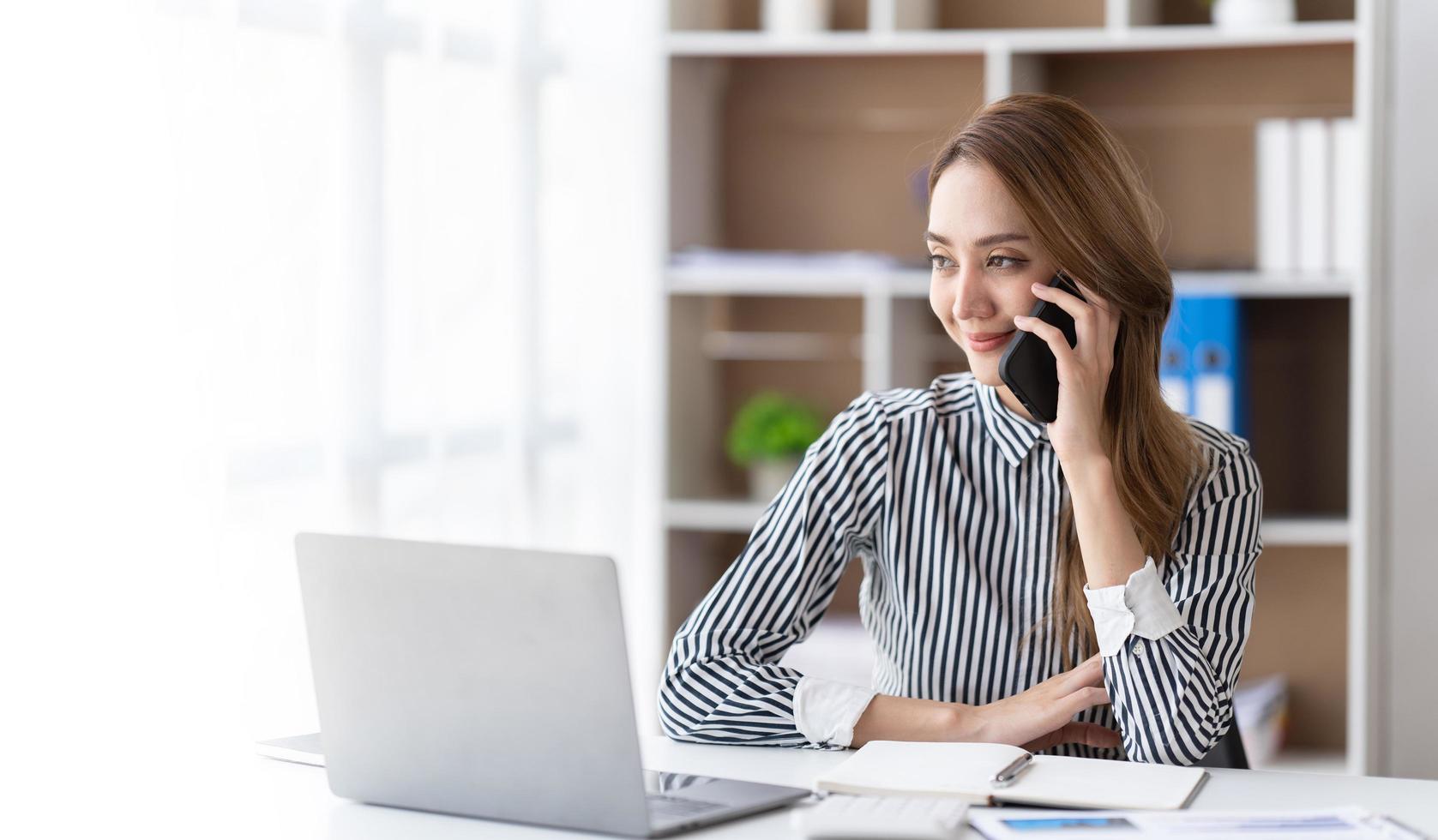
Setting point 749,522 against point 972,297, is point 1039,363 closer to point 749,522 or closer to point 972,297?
point 972,297

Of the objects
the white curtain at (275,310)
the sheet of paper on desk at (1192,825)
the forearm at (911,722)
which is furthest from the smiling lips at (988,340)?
the white curtain at (275,310)

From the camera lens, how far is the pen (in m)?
1.34

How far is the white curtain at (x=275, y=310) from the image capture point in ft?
6.20

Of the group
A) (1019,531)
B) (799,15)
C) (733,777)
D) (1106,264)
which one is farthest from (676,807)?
(799,15)

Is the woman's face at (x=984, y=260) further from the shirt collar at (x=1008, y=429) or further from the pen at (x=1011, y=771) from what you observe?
the pen at (x=1011, y=771)

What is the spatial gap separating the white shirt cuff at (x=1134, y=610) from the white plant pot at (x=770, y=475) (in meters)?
1.53

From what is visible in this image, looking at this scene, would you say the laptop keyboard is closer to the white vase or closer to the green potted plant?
the green potted plant

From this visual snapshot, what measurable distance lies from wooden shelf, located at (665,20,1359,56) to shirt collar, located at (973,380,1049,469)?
1.27 meters

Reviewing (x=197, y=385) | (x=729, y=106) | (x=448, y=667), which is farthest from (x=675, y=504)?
(x=448, y=667)

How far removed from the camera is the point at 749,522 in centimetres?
312

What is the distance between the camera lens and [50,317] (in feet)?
6.18

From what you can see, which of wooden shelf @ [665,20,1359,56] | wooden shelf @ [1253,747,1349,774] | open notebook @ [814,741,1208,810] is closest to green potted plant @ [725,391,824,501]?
wooden shelf @ [665,20,1359,56]

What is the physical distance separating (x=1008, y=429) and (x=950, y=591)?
203 millimetres

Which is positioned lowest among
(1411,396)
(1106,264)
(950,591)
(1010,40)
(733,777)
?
(733,777)
